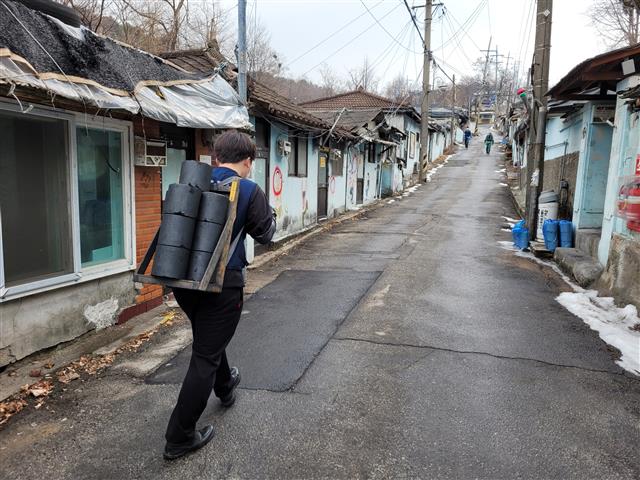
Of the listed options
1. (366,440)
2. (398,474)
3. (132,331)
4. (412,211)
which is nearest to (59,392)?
(132,331)

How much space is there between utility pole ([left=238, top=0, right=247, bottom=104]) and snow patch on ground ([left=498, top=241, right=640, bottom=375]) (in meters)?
5.64

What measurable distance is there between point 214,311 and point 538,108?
9726 mm

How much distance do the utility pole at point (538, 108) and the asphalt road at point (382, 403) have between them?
423 cm

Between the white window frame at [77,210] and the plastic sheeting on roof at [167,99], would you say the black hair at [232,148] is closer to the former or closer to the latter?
the plastic sheeting on roof at [167,99]

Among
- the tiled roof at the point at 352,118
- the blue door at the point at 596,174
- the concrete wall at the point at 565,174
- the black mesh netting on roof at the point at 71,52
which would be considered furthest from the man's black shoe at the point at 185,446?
the tiled roof at the point at 352,118

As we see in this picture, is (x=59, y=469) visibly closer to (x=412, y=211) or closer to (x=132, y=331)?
(x=132, y=331)

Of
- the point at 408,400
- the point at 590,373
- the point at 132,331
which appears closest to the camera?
the point at 408,400

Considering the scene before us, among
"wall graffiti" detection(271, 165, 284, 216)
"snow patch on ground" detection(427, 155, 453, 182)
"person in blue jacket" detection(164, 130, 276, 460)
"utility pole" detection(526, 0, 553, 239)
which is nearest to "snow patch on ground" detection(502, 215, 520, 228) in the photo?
"utility pole" detection(526, 0, 553, 239)

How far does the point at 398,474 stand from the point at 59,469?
205 cm

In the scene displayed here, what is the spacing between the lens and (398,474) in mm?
2695

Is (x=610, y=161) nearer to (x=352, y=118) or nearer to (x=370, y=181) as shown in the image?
(x=352, y=118)

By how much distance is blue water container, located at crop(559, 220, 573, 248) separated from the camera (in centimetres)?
905

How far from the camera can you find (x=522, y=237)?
10.1 m

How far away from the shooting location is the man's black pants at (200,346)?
2.75m
